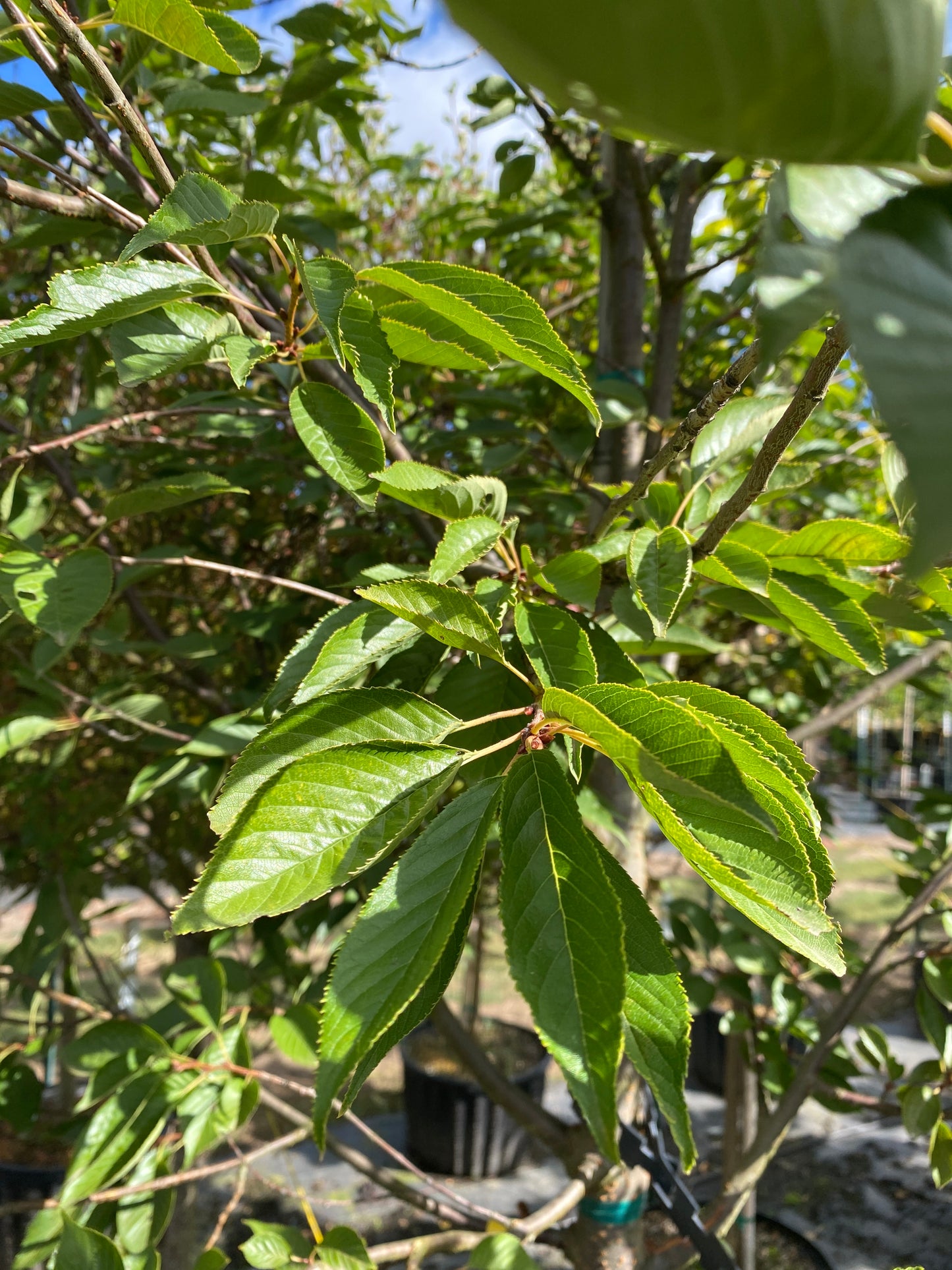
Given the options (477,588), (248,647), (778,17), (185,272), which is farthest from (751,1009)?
(778,17)

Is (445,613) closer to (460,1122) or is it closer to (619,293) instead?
(619,293)

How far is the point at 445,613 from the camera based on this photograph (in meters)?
0.46

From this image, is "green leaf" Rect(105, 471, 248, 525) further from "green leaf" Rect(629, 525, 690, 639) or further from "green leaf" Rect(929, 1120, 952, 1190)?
"green leaf" Rect(929, 1120, 952, 1190)

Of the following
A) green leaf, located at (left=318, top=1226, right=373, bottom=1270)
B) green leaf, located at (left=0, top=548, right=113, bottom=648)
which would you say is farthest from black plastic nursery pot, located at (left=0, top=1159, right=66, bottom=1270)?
green leaf, located at (left=0, top=548, right=113, bottom=648)

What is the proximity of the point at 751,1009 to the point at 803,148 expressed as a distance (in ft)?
5.12

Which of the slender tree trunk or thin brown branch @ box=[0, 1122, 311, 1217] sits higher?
the slender tree trunk

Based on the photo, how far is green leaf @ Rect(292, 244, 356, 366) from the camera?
0.51 m

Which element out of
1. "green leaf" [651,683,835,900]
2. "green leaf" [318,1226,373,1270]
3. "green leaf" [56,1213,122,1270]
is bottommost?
"green leaf" [318,1226,373,1270]

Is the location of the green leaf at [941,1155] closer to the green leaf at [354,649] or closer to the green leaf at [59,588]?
the green leaf at [354,649]

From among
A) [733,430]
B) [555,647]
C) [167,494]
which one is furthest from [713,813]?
[167,494]

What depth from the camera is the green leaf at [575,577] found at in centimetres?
58

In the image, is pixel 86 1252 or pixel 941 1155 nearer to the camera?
pixel 86 1252

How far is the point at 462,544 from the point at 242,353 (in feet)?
0.64

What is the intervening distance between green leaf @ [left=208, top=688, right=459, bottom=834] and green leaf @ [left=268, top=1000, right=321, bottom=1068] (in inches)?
30.1
